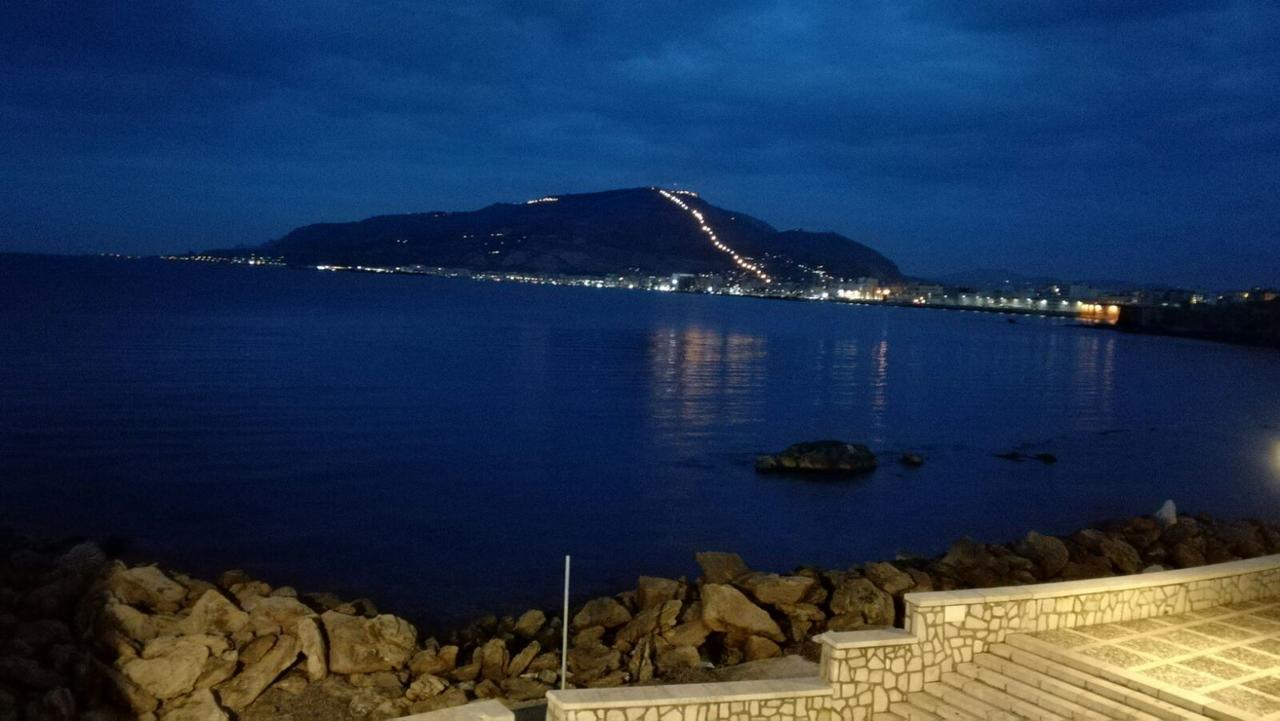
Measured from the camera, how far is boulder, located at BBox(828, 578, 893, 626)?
12.2 meters

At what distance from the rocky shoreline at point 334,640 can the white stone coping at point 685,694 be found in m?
2.51

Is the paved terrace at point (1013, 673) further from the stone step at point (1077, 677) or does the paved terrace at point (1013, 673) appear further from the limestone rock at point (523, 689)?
the limestone rock at point (523, 689)

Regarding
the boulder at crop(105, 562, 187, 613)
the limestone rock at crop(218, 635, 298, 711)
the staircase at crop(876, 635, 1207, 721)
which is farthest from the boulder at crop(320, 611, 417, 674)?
the staircase at crop(876, 635, 1207, 721)

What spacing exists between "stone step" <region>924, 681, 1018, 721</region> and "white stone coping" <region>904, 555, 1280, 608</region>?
740 mm

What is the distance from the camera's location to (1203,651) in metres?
8.58

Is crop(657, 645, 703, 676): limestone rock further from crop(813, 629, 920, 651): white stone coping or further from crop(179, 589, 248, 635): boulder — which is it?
crop(179, 589, 248, 635): boulder

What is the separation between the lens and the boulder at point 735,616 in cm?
1157

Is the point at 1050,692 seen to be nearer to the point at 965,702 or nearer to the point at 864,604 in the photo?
the point at 965,702

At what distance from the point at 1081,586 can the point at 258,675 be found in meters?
8.74

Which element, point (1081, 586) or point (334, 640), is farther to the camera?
point (334, 640)

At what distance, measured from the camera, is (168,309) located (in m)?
81.6

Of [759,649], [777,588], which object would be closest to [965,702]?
[759,649]

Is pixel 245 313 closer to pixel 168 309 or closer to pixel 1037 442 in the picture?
pixel 168 309

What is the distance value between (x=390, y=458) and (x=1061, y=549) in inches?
699
